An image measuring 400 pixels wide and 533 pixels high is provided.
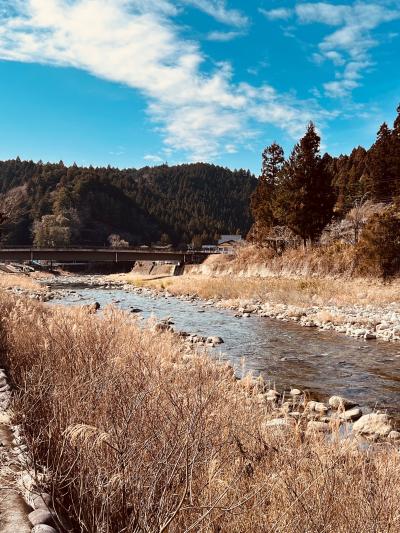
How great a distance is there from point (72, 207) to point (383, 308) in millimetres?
125188

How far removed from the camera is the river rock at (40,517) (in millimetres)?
2631

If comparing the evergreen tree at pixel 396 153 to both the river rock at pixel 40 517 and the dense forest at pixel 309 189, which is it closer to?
the dense forest at pixel 309 189

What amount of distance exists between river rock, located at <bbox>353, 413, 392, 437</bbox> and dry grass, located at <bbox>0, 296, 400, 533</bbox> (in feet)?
5.54

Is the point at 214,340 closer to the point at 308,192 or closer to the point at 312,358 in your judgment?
the point at 312,358

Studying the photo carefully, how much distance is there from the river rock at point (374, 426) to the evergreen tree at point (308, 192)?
30720 millimetres

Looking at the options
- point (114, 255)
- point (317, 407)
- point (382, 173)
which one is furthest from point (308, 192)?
point (114, 255)

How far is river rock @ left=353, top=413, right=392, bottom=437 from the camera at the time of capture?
21.1 feet

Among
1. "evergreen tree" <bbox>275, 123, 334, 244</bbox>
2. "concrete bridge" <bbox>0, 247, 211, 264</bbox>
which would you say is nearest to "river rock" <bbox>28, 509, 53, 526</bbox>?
"evergreen tree" <bbox>275, 123, 334, 244</bbox>

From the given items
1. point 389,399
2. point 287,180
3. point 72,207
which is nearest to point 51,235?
point 72,207

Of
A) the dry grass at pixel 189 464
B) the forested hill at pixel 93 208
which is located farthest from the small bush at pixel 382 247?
the forested hill at pixel 93 208

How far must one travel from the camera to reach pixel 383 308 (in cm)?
2102

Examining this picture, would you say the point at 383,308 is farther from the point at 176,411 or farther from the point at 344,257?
the point at 176,411

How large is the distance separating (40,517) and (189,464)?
1124 mm

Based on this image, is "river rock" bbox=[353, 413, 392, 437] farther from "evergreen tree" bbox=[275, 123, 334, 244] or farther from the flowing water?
"evergreen tree" bbox=[275, 123, 334, 244]
